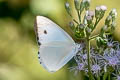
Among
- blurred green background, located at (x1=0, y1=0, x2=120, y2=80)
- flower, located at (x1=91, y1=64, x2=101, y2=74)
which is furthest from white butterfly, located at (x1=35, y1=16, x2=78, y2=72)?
blurred green background, located at (x1=0, y1=0, x2=120, y2=80)

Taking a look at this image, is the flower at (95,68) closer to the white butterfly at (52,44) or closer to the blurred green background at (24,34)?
the white butterfly at (52,44)

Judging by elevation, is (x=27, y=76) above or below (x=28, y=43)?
below

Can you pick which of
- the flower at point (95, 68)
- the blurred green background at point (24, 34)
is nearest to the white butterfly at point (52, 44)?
the flower at point (95, 68)

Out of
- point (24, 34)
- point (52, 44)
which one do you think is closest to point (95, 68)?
Answer: point (52, 44)

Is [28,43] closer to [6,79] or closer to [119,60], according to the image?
[6,79]

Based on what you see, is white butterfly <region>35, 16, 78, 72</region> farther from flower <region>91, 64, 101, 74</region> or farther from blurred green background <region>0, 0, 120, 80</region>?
blurred green background <region>0, 0, 120, 80</region>

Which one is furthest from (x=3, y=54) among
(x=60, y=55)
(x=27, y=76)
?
(x=60, y=55)

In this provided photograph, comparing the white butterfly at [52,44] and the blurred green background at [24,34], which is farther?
the blurred green background at [24,34]
